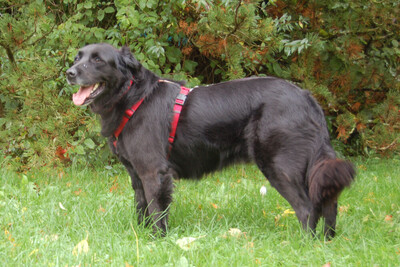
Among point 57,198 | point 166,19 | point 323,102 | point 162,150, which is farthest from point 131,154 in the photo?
point 323,102

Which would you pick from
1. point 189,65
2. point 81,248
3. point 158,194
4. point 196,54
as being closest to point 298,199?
point 158,194

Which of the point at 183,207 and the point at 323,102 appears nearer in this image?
the point at 183,207

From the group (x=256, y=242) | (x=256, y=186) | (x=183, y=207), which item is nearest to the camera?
(x=256, y=242)

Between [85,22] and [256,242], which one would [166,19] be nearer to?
[85,22]

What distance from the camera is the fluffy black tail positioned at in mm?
2848

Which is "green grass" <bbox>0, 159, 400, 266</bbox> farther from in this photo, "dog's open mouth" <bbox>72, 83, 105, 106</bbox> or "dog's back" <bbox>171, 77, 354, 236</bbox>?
"dog's open mouth" <bbox>72, 83, 105, 106</bbox>

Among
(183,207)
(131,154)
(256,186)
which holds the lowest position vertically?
(256,186)

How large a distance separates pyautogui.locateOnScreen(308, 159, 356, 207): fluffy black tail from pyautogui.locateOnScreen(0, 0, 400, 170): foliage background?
68.5 inches

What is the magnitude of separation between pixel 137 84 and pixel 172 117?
1.30 ft

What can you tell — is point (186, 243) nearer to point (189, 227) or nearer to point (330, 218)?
point (189, 227)

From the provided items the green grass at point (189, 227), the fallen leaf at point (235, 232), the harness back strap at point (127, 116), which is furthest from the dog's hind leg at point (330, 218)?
the harness back strap at point (127, 116)

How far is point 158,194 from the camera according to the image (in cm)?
311

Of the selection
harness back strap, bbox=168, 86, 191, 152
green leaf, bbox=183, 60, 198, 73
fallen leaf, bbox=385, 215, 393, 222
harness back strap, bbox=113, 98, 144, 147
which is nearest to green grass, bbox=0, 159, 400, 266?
fallen leaf, bbox=385, 215, 393, 222

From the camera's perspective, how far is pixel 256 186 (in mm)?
4426
